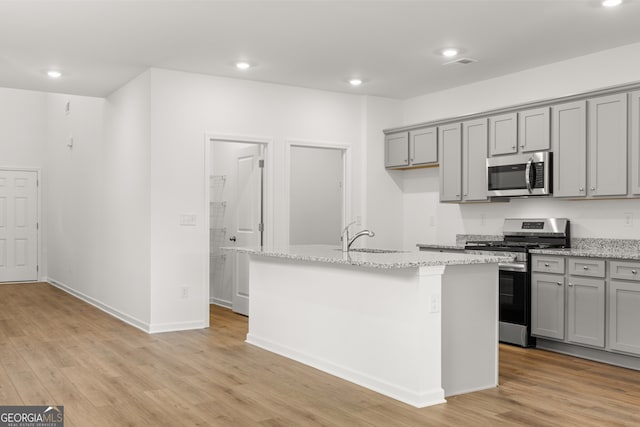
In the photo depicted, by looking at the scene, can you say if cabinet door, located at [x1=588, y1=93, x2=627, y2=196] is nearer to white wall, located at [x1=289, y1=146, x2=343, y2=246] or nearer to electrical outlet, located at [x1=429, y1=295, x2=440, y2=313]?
electrical outlet, located at [x1=429, y1=295, x2=440, y2=313]

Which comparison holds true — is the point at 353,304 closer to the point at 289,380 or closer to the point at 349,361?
the point at 349,361

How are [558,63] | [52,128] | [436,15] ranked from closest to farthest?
[436,15] < [558,63] < [52,128]

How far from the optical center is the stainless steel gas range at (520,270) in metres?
5.41

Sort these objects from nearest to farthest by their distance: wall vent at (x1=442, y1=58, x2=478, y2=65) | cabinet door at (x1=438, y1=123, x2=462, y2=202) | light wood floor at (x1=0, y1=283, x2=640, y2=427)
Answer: light wood floor at (x1=0, y1=283, x2=640, y2=427)
wall vent at (x1=442, y1=58, x2=478, y2=65)
cabinet door at (x1=438, y1=123, x2=462, y2=202)

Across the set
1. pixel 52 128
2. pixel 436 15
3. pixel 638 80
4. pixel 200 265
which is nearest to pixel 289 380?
pixel 200 265

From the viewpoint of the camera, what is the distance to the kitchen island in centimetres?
371

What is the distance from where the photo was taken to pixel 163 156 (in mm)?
6133

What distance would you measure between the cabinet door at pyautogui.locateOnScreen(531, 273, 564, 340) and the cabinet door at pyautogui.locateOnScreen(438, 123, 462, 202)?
1.48 meters

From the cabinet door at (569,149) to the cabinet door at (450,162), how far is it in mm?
1170

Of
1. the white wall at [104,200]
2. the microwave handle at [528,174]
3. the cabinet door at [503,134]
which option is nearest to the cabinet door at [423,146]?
the cabinet door at [503,134]

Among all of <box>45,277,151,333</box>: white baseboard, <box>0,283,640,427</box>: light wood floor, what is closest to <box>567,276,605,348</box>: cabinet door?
<box>0,283,640,427</box>: light wood floor

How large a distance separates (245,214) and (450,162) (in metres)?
2.49

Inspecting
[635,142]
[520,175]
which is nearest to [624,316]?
[635,142]

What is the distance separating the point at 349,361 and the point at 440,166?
3.11 metres
